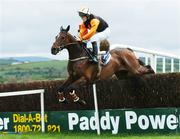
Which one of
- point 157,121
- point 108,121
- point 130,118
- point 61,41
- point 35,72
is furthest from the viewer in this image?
point 35,72

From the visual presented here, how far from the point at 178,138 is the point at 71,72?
2.65 meters

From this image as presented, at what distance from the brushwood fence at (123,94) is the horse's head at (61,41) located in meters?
1.81

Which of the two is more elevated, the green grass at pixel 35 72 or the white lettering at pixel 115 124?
the white lettering at pixel 115 124

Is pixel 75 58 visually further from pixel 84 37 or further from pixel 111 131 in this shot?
pixel 111 131

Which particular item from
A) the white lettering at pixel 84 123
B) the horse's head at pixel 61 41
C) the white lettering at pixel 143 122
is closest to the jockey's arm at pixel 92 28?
the horse's head at pixel 61 41

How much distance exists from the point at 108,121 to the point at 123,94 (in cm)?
96

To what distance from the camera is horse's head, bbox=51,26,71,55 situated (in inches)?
388

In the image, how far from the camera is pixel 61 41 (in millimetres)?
10016

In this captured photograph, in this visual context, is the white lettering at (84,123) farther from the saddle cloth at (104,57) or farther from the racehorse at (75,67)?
the saddle cloth at (104,57)

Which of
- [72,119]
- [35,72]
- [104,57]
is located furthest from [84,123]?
[35,72]

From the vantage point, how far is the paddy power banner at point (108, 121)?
10492 millimetres

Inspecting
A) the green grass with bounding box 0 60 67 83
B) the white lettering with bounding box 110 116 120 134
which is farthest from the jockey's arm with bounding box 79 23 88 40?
the green grass with bounding box 0 60 67 83

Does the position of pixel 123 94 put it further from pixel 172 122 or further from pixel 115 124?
pixel 172 122

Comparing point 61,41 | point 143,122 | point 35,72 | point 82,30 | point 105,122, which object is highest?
point 82,30
